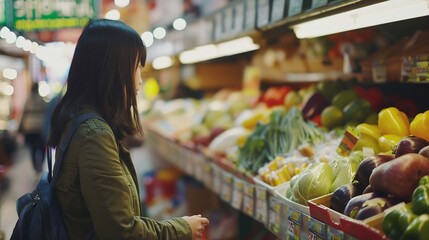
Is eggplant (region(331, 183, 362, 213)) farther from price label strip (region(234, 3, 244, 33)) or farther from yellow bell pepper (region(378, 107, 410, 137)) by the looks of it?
price label strip (region(234, 3, 244, 33))

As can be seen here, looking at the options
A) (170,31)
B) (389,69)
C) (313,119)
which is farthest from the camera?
(170,31)

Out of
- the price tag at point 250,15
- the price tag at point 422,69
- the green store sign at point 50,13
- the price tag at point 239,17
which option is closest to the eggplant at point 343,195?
the price tag at point 422,69

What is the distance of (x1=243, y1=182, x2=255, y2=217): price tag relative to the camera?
2.68 m

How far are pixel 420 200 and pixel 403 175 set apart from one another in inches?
5.6

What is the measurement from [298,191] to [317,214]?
0.28 metres

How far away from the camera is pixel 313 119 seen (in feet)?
10.5

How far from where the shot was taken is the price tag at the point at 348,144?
233cm

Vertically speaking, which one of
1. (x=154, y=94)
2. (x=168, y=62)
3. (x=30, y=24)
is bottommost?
(x=154, y=94)

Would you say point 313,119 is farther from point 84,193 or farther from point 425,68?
point 84,193

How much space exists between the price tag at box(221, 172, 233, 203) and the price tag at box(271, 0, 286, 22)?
1.05 meters

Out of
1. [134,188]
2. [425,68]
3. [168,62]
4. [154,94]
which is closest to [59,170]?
[134,188]

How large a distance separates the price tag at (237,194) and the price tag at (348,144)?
72 centimetres

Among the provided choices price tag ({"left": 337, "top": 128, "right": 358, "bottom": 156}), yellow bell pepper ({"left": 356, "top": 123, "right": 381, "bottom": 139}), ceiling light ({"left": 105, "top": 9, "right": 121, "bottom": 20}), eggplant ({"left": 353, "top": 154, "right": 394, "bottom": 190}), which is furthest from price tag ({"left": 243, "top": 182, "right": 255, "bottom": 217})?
ceiling light ({"left": 105, "top": 9, "right": 121, "bottom": 20})

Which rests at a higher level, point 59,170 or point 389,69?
point 389,69
